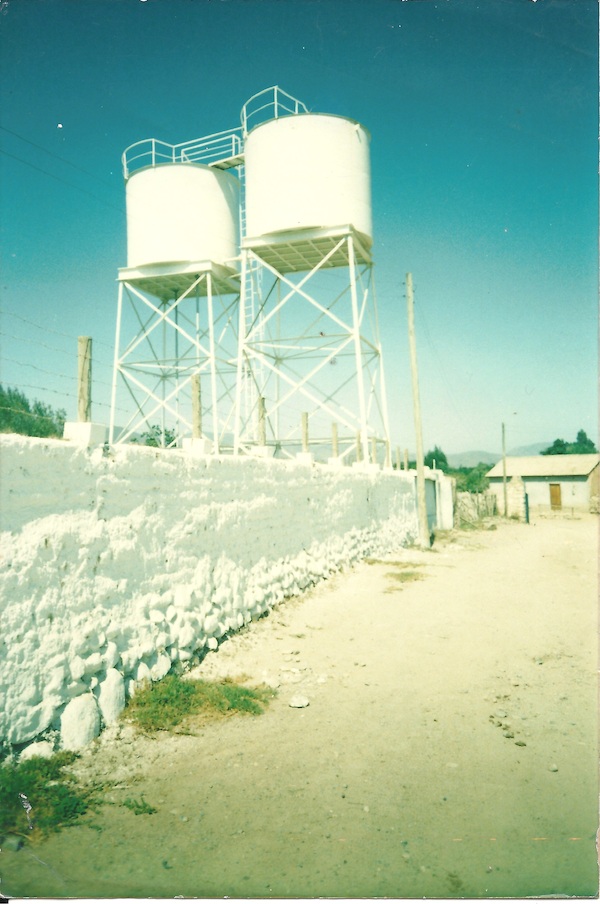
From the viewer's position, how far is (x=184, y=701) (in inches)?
171

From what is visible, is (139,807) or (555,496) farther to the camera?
(555,496)

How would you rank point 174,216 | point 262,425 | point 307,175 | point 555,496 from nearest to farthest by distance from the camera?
point 262,425 < point 307,175 < point 174,216 < point 555,496

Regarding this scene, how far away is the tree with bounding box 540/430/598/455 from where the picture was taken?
2276 inches

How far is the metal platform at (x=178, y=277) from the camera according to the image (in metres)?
12.9

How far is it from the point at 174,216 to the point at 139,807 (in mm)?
12203

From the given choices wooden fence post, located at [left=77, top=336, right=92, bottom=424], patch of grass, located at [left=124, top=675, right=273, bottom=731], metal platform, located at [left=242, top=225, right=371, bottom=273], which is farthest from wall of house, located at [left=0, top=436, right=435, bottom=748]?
metal platform, located at [left=242, top=225, right=371, bottom=273]

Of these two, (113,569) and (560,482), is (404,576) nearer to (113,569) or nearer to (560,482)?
(113,569)

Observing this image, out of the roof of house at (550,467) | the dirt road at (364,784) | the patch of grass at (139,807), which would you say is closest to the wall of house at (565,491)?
the roof of house at (550,467)

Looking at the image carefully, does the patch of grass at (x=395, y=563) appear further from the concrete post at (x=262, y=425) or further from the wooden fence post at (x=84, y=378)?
the wooden fence post at (x=84, y=378)

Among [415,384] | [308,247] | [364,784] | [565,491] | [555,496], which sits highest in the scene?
[308,247]

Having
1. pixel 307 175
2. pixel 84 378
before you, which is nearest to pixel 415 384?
pixel 307 175

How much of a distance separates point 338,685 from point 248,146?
434 inches

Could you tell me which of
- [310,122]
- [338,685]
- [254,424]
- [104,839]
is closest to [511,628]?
[338,685]

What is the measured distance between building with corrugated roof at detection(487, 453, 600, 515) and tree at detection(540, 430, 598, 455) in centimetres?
2014
